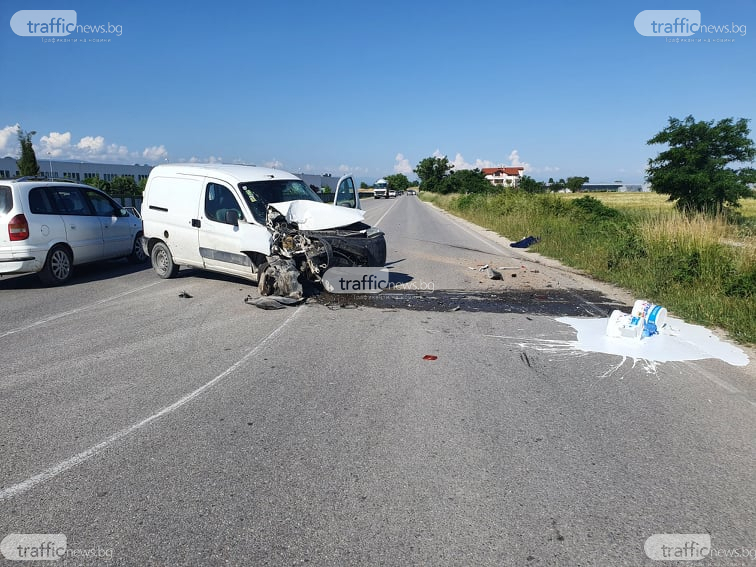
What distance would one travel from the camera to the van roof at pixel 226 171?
9.85 m

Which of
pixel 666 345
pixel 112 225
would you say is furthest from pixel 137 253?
pixel 666 345

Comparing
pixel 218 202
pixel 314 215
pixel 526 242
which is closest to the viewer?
pixel 314 215

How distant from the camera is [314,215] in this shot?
959 centimetres

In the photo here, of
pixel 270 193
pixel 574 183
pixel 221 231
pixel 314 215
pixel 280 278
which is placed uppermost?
pixel 574 183

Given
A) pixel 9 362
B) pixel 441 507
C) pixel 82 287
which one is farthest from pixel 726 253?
pixel 82 287

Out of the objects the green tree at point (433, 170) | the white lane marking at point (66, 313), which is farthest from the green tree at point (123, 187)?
the green tree at point (433, 170)

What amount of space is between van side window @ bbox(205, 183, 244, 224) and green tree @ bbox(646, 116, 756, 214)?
21030mm

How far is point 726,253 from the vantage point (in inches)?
392

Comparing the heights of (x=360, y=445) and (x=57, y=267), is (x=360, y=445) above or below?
below

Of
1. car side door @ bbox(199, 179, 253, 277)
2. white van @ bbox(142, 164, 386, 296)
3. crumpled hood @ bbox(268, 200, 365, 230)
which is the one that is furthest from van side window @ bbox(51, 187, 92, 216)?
crumpled hood @ bbox(268, 200, 365, 230)

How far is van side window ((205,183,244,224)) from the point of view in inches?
380

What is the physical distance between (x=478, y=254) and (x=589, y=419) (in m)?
12.0

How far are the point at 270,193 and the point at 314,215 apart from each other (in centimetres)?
105

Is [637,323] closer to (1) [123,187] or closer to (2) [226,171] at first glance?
(2) [226,171]
